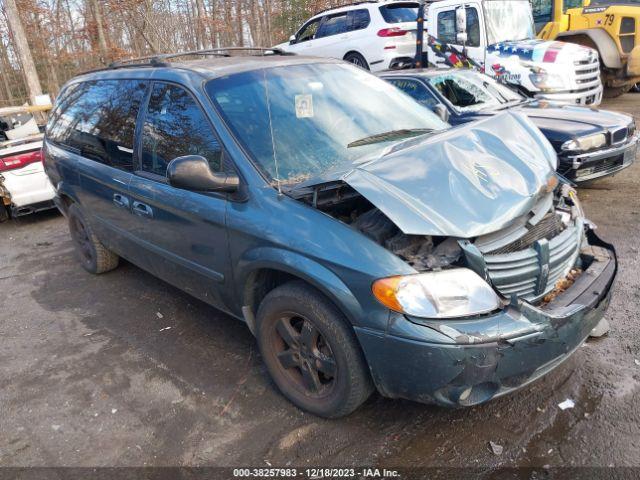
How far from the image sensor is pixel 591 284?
8.61 feet

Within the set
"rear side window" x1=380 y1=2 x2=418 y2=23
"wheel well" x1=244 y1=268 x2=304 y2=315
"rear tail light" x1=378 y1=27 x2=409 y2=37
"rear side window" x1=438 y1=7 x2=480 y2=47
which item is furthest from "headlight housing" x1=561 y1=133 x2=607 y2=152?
"rear side window" x1=380 y1=2 x2=418 y2=23

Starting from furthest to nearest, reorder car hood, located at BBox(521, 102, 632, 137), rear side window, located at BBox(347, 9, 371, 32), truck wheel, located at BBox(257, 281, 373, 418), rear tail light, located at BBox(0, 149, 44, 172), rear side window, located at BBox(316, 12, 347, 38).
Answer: rear side window, located at BBox(316, 12, 347, 38), rear side window, located at BBox(347, 9, 371, 32), rear tail light, located at BBox(0, 149, 44, 172), car hood, located at BBox(521, 102, 632, 137), truck wheel, located at BBox(257, 281, 373, 418)

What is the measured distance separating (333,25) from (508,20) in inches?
173

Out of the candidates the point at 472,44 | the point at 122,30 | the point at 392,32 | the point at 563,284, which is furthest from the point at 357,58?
the point at 122,30

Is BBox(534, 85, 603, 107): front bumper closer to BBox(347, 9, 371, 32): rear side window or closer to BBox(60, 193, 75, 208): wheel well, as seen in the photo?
BBox(347, 9, 371, 32): rear side window

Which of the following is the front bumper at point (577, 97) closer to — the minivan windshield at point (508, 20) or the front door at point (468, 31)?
the front door at point (468, 31)

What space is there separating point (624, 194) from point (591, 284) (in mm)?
4091

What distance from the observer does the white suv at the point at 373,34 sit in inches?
453

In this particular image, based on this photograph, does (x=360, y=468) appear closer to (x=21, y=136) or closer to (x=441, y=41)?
(x=21, y=136)

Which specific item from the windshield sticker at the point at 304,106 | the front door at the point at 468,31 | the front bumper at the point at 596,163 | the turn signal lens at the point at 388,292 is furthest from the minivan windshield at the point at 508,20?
the turn signal lens at the point at 388,292

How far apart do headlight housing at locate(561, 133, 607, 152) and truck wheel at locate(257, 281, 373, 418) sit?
13.7ft

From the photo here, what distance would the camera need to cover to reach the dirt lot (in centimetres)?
248

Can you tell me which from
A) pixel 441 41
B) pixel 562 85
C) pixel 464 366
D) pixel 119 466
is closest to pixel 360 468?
pixel 464 366

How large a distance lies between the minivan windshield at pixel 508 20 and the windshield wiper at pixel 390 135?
7863mm
